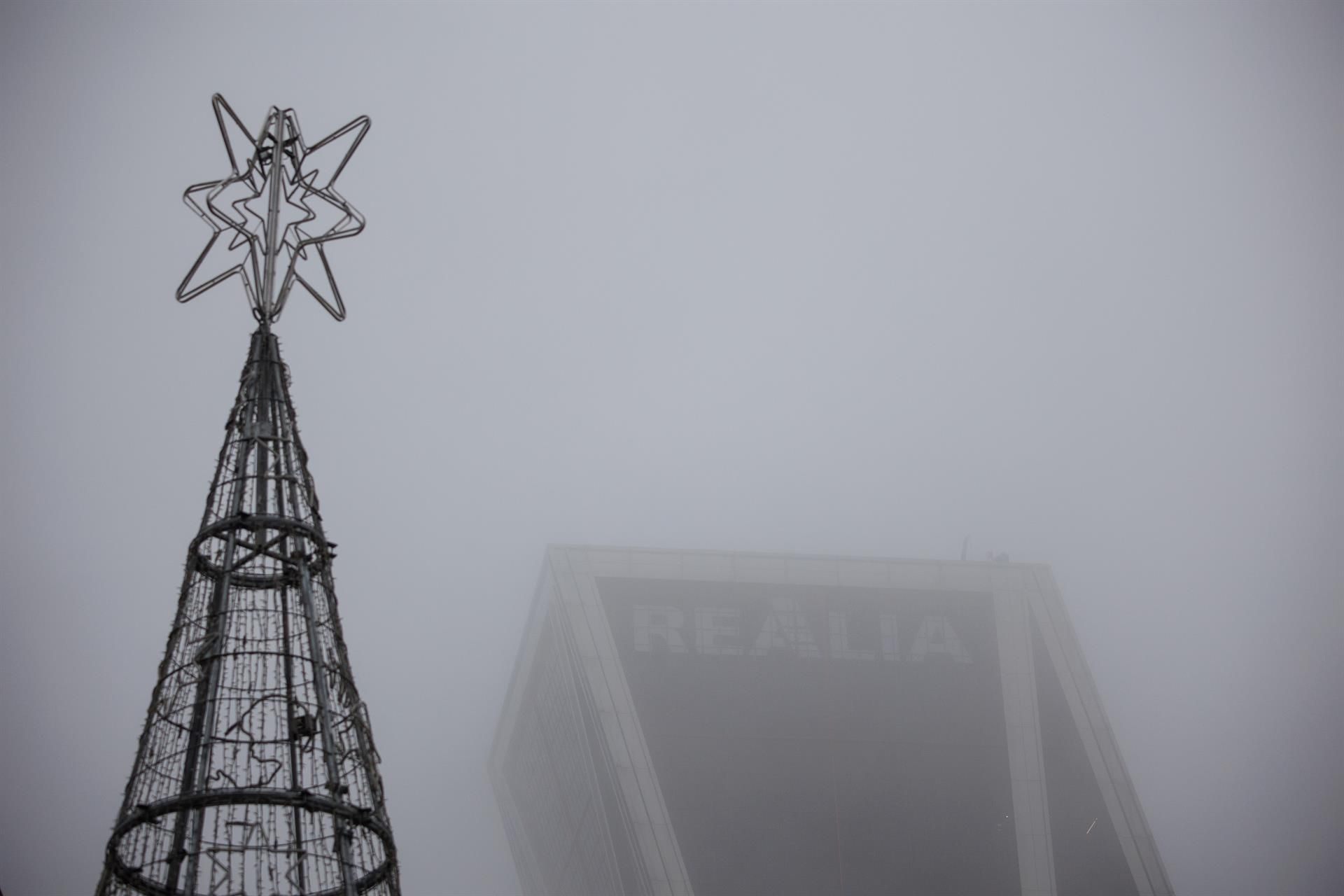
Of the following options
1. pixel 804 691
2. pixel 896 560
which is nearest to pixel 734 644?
pixel 804 691

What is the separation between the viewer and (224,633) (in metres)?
13.8

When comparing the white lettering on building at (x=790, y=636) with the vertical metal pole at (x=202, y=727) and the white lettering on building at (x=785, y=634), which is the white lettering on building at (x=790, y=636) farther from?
the vertical metal pole at (x=202, y=727)

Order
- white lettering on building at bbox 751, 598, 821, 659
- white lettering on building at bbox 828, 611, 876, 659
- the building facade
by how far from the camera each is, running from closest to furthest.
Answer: the building facade < white lettering on building at bbox 751, 598, 821, 659 < white lettering on building at bbox 828, 611, 876, 659

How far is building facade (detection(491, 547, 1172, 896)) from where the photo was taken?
54.4m

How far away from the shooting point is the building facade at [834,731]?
54438 mm

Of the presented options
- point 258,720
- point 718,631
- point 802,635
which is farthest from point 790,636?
point 258,720

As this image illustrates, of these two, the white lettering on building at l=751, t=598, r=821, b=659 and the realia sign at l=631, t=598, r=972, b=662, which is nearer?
the realia sign at l=631, t=598, r=972, b=662

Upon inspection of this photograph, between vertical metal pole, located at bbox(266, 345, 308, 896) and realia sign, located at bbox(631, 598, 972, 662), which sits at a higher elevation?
realia sign, located at bbox(631, 598, 972, 662)

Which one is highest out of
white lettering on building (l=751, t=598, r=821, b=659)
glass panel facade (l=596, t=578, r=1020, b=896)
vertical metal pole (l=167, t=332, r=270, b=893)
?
white lettering on building (l=751, t=598, r=821, b=659)

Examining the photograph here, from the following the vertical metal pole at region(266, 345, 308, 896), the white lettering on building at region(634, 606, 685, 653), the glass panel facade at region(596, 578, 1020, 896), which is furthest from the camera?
the white lettering on building at region(634, 606, 685, 653)

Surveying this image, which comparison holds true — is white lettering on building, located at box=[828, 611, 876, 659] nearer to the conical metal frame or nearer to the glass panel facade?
the glass panel facade

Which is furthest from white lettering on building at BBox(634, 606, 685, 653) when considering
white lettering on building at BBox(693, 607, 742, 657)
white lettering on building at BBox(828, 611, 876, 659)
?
white lettering on building at BBox(828, 611, 876, 659)

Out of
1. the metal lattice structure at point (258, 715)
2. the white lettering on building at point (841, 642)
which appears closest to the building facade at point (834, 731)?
the white lettering on building at point (841, 642)

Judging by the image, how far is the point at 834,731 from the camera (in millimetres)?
57156
